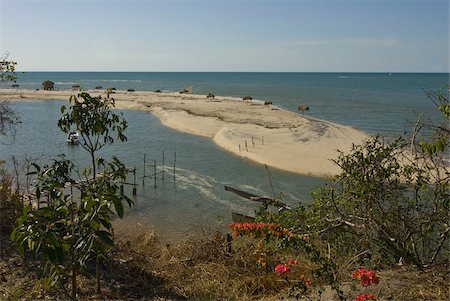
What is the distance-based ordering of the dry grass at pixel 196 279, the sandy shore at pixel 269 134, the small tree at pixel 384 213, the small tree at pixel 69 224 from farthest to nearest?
the sandy shore at pixel 269 134, the small tree at pixel 384 213, the dry grass at pixel 196 279, the small tree at pixel 69 224

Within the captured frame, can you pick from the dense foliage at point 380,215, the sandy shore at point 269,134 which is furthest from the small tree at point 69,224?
the sandy shore at point 269,134

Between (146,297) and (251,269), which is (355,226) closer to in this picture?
(251,269)

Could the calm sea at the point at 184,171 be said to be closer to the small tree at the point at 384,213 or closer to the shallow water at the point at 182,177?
the shallow water at the point at 182,177

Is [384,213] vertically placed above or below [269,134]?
above

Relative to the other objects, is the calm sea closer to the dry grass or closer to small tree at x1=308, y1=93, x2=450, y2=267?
small tree at x1=308, y1=93, x2=450, y2=267

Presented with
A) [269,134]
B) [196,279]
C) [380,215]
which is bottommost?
[196,279]

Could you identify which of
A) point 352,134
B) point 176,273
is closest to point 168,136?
point 352,134

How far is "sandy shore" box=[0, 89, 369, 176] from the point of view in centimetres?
2386

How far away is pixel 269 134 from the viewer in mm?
31578

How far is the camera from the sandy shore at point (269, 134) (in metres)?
23.9

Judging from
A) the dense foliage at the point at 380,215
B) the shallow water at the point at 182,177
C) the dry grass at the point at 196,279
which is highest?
the dense foliage at the point at 380,215

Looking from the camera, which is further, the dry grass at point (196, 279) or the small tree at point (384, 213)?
the small tree at point (384, 213)

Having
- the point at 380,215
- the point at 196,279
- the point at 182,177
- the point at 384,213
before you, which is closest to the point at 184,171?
the point at 182,177

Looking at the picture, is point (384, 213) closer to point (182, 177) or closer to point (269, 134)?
point (182, 177)
